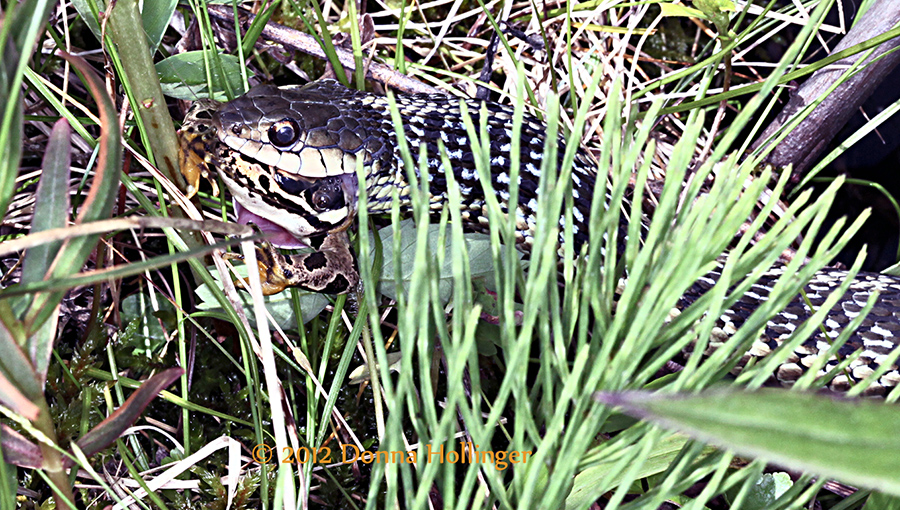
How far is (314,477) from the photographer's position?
172cm

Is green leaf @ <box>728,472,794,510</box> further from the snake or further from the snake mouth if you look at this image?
the snake mouth

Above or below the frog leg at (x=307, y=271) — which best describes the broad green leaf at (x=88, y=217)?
above

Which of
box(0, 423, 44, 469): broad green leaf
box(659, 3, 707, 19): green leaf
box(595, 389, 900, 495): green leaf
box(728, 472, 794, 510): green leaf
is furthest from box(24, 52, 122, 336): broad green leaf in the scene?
box(659, 3, 707, 19): green leaf

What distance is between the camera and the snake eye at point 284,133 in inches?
68.2

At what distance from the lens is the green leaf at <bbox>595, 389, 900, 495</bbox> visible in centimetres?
42

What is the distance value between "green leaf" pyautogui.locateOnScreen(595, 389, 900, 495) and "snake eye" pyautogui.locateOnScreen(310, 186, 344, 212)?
1.42m

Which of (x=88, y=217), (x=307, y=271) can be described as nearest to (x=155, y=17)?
(x=307, y=271)

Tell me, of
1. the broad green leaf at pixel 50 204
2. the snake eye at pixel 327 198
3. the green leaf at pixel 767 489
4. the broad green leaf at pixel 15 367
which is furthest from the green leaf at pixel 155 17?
the green leaf at pixel 767 489

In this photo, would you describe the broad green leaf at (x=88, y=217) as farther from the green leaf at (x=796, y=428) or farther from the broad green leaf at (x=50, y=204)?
the green leaf at (x=796, y=428)

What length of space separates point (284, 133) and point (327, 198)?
0.63ft

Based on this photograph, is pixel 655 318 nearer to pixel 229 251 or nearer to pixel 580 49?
pixel 229 251

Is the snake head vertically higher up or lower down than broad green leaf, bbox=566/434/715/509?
higher up

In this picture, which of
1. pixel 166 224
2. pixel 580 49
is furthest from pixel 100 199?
pixel 580 49

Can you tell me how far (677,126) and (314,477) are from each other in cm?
159
